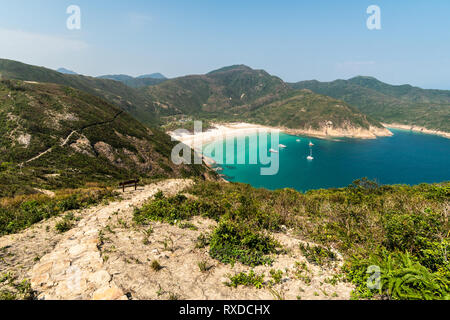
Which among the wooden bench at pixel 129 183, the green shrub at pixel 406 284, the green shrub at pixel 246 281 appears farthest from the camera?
the wooden bench at pixel 129 183

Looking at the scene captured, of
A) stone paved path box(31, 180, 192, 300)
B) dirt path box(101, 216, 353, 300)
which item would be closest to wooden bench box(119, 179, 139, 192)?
stone paved path box(31, 180, 192, 300)

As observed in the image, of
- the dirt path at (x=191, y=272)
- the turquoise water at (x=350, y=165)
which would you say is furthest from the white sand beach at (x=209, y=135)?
the dirt path at (x=191, y=272)

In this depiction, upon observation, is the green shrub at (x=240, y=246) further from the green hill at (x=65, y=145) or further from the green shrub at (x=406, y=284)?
the green hill at (x=65, y=145)

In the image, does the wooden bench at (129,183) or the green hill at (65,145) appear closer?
the wooden bench at (129,183)

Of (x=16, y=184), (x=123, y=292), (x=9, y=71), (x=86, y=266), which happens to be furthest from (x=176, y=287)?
(x=9, y=71)

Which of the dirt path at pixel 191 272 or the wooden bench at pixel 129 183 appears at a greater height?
the wooden bench at pixel 129 183
